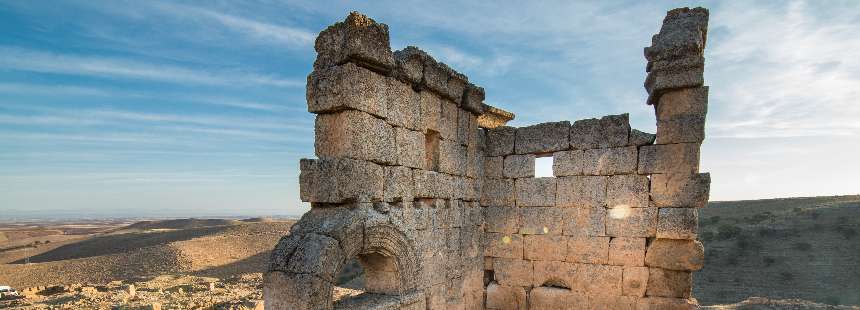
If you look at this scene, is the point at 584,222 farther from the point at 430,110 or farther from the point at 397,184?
the point at 397,184

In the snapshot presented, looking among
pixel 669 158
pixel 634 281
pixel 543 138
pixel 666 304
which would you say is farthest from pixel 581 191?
pixel 666 304

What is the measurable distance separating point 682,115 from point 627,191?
4.04 feet

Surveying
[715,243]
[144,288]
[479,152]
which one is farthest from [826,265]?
[144,288]

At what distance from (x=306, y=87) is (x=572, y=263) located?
4577 mm

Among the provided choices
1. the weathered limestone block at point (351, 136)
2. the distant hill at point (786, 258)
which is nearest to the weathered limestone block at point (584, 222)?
the weathered limestone block at point (351, 136)

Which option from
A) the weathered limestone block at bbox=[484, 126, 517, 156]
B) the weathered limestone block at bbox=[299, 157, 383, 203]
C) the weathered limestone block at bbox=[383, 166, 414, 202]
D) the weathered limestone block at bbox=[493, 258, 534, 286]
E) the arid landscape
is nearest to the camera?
the weathered limestone block at bbox=[299, 157, 383, 203]

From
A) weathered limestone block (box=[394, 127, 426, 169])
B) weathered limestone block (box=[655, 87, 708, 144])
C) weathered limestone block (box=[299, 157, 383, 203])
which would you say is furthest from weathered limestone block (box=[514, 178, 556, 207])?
weathered limestone block (box=[299, 157, 383, 203])

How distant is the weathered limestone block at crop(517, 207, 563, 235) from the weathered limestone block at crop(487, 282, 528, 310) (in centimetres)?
94

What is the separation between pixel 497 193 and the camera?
716 cm

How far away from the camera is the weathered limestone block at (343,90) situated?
4.20 metres

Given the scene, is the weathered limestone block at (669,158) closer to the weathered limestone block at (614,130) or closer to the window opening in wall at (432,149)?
the weathered limestone block at (614,130)

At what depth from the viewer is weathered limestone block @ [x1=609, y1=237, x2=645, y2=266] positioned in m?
6.04

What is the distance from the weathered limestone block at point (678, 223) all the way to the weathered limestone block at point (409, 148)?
3.32 m

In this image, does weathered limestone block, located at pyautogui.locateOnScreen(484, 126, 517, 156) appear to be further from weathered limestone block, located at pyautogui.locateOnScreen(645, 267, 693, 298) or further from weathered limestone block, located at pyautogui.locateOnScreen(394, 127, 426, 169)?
weathered limestone block, located at pyautogui.locateOnScreen(645, 267, 693, 298)
